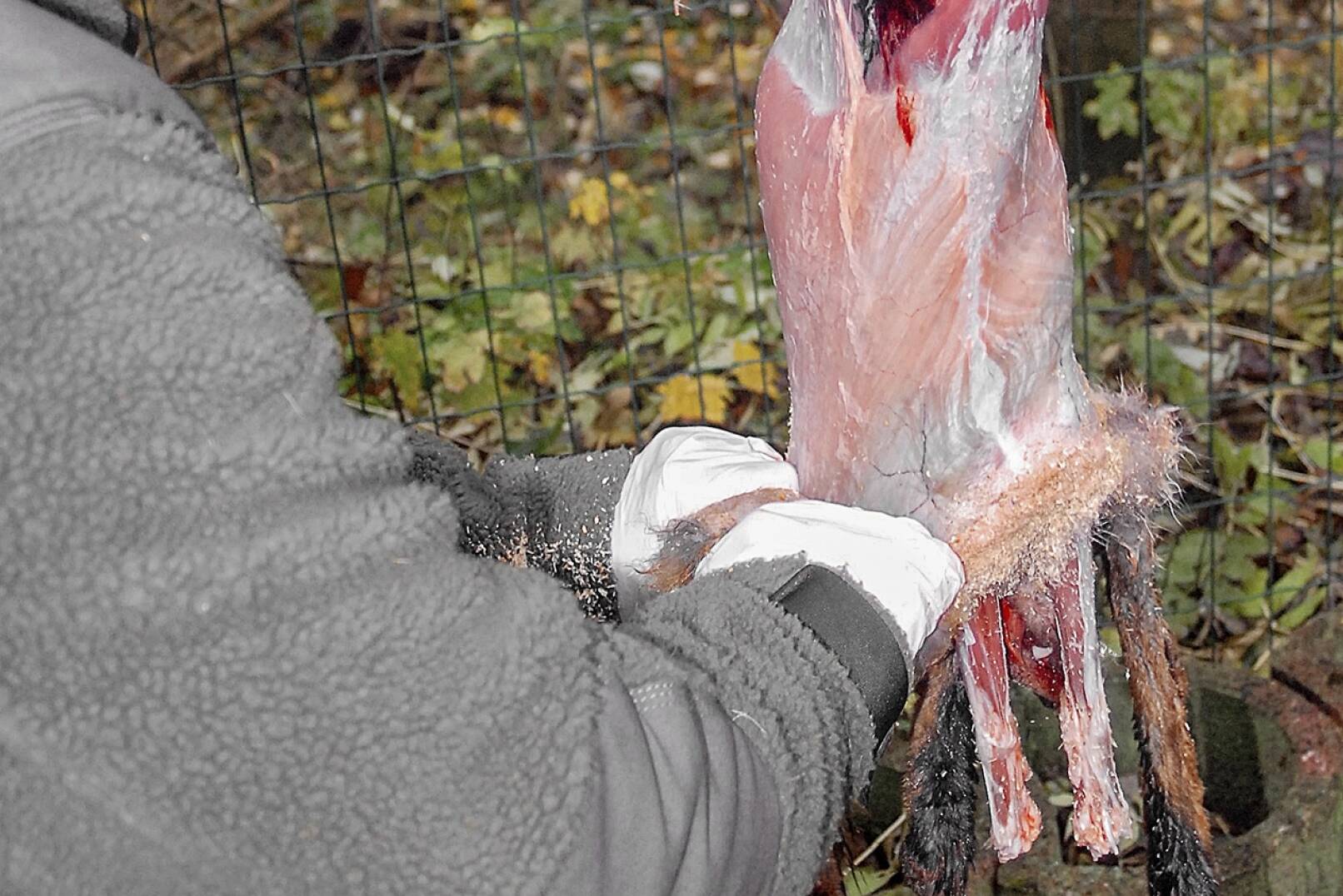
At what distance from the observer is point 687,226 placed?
366 centimetres

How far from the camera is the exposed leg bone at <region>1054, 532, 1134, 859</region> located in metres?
1.35

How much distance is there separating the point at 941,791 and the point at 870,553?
12.1 inches

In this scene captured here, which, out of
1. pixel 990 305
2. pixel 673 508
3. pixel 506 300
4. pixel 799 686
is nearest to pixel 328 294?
pixel 506 300

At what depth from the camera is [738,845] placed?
92cm

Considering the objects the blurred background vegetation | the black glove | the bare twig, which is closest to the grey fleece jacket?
the black glove

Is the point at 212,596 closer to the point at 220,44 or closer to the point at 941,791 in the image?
the point at 941,791

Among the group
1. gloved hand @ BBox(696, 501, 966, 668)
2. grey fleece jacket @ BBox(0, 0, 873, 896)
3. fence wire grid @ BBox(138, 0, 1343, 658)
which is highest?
grey fleece jacket @ BBox(0, 0, 873, 896)

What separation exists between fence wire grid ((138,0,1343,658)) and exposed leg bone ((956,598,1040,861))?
1099mm

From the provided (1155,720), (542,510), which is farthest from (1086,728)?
(542,510)

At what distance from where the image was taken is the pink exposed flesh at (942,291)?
1.21 m

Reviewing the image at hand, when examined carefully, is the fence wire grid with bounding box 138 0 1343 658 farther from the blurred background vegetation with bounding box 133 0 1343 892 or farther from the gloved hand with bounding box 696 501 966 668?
the gloved hand with bounding box 696 501 966 668

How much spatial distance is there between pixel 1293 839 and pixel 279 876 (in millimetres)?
1529

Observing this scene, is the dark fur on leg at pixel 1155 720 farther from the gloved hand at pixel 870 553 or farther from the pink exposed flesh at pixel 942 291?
the gloved hand at pixel 870 553

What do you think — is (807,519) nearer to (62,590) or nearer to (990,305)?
(990,305)
